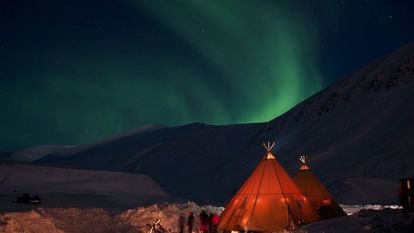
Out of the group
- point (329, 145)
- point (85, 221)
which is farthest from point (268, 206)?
point (329, 145)

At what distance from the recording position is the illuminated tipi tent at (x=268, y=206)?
1633cm

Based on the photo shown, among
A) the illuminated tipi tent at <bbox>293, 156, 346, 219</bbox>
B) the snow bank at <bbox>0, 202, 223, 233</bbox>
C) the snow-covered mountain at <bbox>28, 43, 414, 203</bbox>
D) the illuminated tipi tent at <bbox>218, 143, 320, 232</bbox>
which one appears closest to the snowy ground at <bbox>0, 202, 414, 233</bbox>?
the snow bank at <bbox>0, 202, 223, 233</bbox>

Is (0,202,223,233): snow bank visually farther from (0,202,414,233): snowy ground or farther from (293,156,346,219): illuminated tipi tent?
(293,156,346,219): illuminated tipi tent

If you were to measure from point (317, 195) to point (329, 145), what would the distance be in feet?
186

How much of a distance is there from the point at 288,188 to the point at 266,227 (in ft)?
6.69

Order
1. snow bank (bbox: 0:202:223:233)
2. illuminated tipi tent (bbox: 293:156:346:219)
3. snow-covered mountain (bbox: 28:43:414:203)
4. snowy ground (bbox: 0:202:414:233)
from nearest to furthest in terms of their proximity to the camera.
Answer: snowy ground (bbox: 0:202:414:233) < snow bank (bbox: 0:202:223:233) < illuminated tipi tent (bbox: 293:156:346:219) < snow-covered mountain (bbox: 28:43:414:203)

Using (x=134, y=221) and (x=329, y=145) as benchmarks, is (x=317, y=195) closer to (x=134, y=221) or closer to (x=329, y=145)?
(x=134, y=221)

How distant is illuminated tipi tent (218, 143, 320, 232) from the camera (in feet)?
53.6

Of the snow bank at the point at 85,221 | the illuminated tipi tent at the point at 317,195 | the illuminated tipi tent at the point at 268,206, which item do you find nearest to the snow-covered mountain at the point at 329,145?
the illuminated tipi tent at the point at 317,195

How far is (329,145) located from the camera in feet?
254

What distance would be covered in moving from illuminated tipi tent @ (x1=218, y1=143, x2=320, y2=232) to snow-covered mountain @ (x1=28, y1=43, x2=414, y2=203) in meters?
23.7

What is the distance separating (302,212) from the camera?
1717cm

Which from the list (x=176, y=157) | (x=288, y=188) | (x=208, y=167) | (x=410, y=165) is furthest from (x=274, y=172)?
(x=176, y=157)

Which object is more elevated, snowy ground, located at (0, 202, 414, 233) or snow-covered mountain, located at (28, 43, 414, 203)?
snow-covered mountain, located at (28, 43, 414, 203)
